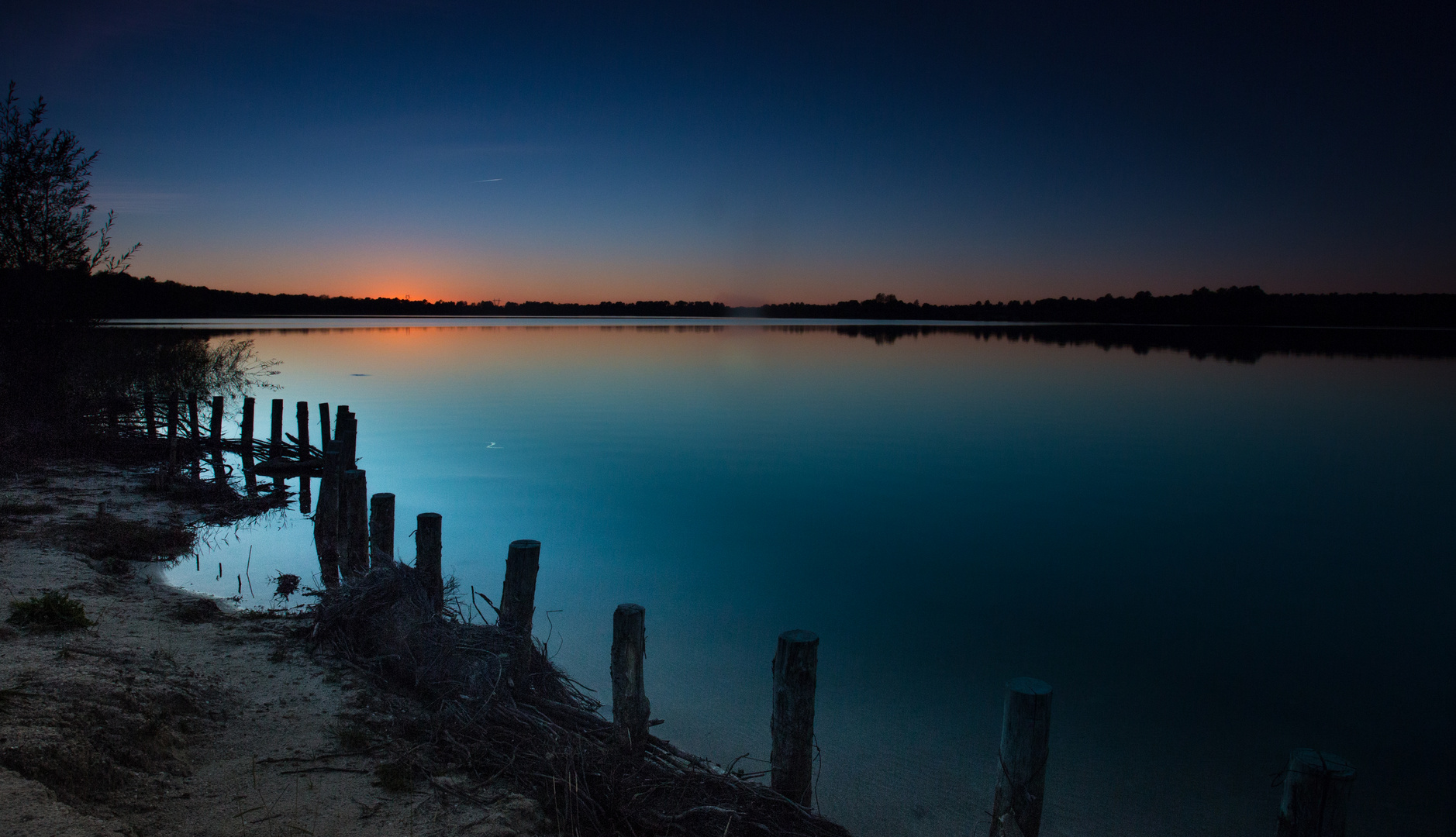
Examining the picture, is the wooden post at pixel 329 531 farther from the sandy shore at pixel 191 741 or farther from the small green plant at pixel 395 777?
the small green plant at pixel 395 777

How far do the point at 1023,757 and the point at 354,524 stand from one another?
6659 millimetres

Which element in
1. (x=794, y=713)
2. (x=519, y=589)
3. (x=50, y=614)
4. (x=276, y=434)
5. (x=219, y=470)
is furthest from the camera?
(x=276, y=434)

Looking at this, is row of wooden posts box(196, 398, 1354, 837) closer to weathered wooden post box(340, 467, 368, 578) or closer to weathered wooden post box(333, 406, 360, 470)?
weathered wooden post box(340, 467, 368, 578)

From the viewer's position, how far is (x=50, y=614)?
586 centimetres

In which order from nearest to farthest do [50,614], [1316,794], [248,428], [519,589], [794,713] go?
[1316,794]
[794,713]
[519,589]
[50,614]
[248,428]

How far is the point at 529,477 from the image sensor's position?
55.2ft

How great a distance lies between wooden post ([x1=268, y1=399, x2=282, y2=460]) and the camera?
1602cm

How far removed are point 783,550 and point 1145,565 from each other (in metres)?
5.81

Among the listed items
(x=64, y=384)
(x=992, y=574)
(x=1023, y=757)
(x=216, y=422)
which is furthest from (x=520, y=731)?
(x=64, y=384)

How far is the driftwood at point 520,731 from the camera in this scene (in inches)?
167

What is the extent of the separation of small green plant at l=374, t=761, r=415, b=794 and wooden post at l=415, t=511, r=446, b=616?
2.03 metres

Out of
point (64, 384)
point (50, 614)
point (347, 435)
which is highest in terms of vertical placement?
point (64, 384)

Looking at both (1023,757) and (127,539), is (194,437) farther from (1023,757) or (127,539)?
(1023,757)

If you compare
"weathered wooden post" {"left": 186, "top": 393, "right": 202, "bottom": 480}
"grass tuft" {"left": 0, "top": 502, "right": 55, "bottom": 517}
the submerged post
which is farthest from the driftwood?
"weathered wooden post" {"left": 186, "top": 393, "right": 202, "bottom": 480}
